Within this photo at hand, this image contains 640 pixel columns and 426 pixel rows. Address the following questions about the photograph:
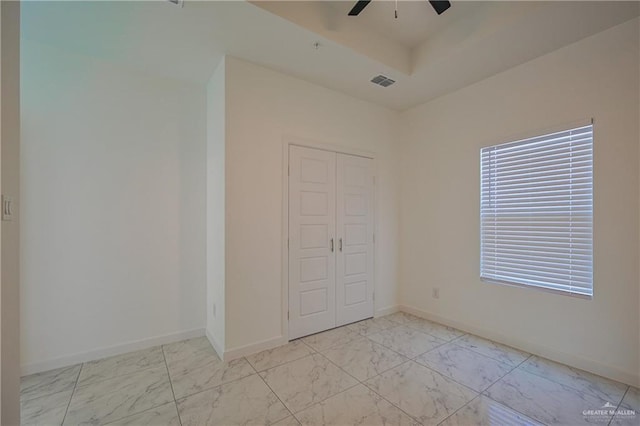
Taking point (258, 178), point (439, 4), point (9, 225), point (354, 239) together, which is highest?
point (439, 4)

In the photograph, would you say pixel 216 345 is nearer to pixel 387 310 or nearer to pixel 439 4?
pixel 387 310

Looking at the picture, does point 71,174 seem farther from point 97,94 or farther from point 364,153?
point 364,153

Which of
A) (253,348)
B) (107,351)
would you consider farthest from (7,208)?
(253,348)

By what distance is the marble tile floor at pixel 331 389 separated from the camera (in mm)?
1846

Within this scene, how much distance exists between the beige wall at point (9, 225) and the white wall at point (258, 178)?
1.41 metres

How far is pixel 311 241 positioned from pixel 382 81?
2097mm

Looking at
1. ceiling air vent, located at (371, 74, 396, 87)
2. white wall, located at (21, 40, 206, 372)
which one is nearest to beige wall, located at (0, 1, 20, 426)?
white wall, located at (21, 40, 206, 372)

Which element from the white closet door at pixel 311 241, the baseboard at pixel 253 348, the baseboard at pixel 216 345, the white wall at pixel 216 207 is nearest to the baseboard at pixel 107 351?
the baseboard at pixel 216 345

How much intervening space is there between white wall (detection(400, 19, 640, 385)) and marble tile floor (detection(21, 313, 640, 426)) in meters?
0.34

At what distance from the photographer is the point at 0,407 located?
4.18 feet

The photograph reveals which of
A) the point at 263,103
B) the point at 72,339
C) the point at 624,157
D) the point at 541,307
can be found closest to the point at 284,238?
the point at 263,103

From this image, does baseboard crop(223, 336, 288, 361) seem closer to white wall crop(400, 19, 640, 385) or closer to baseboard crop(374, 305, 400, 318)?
baseboard crop(374, 305, 400, 318)

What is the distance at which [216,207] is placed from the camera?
288 centimetres

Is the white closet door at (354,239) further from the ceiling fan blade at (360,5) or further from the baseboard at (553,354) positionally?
the ceiling fan blade at (360,5)
